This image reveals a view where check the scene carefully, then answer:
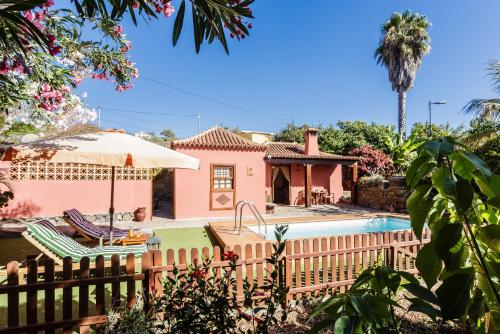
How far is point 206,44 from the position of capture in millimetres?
2580

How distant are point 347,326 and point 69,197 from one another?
1475 centimetres

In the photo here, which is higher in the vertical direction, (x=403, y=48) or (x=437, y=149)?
(x=403, y=48)

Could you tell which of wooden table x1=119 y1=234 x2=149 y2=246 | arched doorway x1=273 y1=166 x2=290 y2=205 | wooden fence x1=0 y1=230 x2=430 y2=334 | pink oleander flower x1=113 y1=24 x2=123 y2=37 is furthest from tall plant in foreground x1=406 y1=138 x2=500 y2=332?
arched doorway x1=273 y1=166 x2=290 y2=205

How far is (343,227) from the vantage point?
13.2 m

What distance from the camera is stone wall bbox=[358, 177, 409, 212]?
1673cm

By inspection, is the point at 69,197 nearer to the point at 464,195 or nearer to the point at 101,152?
the point at 101,152

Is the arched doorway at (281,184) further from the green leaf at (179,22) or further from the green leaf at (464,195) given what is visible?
the green leaf at (464,195)

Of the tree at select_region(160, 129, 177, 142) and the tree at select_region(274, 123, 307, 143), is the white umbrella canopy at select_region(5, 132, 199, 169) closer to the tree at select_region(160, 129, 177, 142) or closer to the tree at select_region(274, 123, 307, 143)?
the tree at select_region(274, 123, 307, 143)

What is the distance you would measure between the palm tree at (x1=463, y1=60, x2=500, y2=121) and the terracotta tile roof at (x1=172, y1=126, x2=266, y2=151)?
377 inches

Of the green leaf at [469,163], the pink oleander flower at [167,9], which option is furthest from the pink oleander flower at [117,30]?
the green leaf at [469,163]

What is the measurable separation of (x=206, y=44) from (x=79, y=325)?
11.7 ft

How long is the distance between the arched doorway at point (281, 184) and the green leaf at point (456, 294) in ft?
67.4

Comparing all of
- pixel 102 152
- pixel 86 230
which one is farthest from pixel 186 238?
pixel 102 152

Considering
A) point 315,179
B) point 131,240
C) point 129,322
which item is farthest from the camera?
point 315,179
